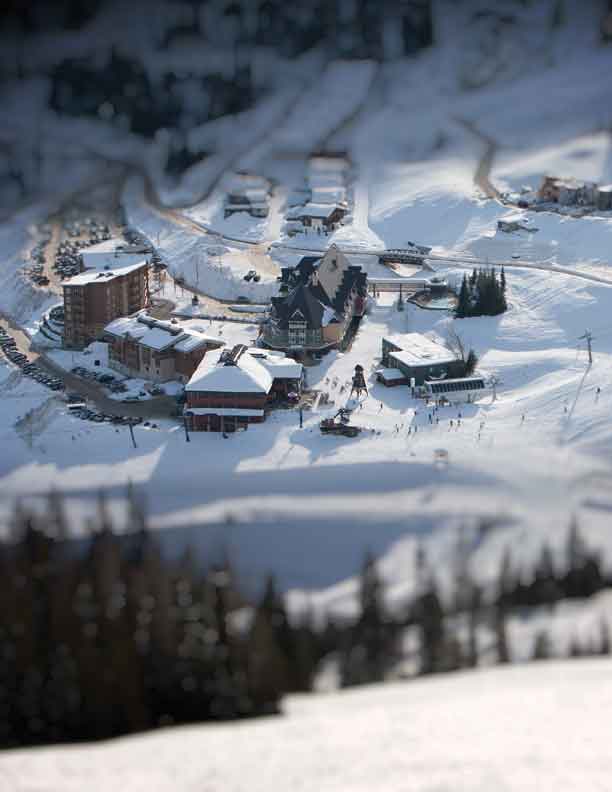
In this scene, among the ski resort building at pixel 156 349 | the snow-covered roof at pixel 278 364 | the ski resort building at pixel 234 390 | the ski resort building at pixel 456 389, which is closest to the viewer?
the ski resort building at pixel 234 390

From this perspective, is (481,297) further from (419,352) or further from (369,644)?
(369,644)

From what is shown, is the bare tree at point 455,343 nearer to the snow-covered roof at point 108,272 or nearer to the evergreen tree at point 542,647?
the snow-covered roof at point 108,272

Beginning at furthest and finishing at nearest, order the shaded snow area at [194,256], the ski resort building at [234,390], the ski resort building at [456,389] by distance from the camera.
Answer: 1. the shaded snow area at [194,256]
2. the ski resort building at [456,389]
3. the ski resort building at [234,390]

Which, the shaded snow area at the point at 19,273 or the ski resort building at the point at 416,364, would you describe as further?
the shaded snow area at the point at 19,273

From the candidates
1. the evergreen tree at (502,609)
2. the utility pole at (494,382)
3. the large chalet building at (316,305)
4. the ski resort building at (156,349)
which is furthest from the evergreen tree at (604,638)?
the large chalet building at (316,305)

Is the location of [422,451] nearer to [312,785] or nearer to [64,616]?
[64,616]

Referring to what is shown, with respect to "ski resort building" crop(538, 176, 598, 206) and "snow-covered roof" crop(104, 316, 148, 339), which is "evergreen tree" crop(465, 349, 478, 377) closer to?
"snow-covered roof" crop(104, 316, 148, 339)
